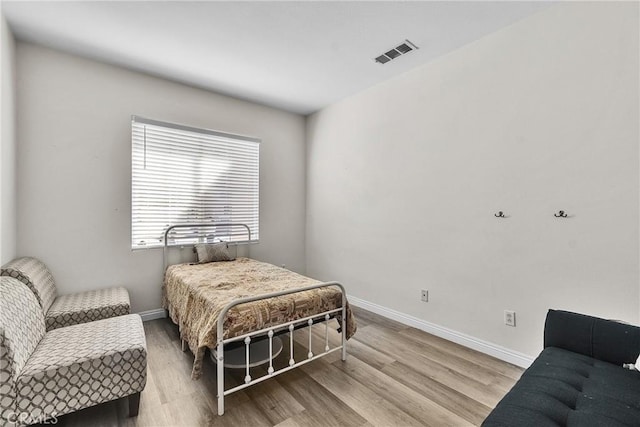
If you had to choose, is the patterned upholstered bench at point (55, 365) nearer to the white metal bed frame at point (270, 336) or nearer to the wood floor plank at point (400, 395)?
the white metal bed frame at point (270, 336)

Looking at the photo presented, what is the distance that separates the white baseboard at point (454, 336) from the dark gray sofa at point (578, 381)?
66 cm

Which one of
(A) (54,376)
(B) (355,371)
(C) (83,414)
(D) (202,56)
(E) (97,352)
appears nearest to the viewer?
(A) (54,376)

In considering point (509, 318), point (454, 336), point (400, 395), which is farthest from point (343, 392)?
point (509, 318)

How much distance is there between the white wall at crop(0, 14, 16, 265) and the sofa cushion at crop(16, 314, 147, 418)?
1.10m

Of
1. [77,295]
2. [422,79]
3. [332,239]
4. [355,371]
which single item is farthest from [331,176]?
[77,295]

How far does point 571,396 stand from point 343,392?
4.11 feet

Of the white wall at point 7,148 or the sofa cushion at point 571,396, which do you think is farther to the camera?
the white wall at point 7,148

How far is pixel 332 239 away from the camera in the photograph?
4184 mm

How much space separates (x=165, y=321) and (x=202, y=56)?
286cm

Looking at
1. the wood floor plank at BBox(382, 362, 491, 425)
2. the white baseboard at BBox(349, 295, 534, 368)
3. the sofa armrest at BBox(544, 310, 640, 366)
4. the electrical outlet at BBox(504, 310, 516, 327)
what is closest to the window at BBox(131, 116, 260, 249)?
the white baseboard at BBox(349, 295, 534, 368)

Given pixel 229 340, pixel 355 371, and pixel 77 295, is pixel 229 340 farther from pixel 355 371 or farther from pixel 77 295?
pixel 77 295

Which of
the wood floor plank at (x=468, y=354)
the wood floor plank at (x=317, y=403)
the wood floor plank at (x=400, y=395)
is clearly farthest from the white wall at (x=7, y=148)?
the wood floor plank at (x=468, y=354)

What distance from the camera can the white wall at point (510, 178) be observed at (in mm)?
1933

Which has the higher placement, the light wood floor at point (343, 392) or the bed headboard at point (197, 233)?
the bed headboard at point (197, 233)
